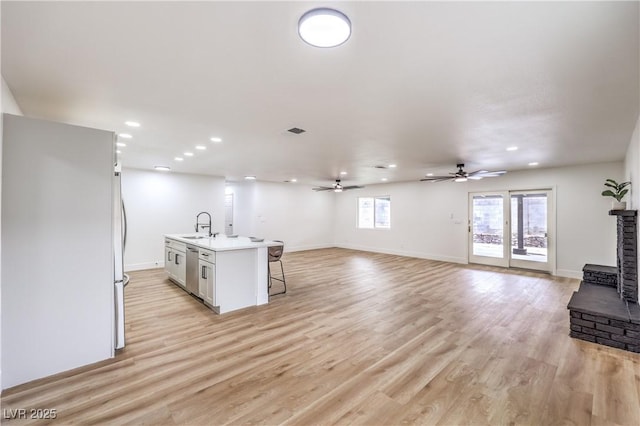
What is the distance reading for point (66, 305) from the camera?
2.41 metres

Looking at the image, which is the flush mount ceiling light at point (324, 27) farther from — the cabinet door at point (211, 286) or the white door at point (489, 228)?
the white door at point (489, 228)

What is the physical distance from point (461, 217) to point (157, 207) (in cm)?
808

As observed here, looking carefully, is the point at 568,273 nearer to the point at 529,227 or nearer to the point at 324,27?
the point at 529,227

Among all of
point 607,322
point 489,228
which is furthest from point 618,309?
point 489,228

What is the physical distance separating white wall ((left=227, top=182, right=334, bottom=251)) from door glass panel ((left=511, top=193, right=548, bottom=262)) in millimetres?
6071

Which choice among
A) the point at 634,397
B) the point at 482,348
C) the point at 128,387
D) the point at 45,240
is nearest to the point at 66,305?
the point at 45,240

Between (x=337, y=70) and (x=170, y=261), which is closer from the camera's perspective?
(x=337, y=70)

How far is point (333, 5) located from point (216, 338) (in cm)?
320

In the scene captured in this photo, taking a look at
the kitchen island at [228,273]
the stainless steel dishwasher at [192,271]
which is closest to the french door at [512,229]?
the kitchen island at [228,273]

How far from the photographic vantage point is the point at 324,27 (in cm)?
154

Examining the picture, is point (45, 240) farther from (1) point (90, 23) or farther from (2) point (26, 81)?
(1) point (90, 23)

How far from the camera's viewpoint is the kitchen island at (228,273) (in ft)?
12.6

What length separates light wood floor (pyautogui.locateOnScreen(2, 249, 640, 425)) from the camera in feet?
6.45

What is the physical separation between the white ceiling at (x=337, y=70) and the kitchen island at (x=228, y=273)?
1615 mm
